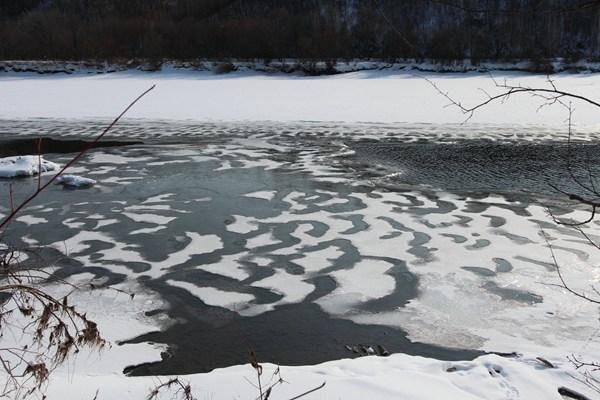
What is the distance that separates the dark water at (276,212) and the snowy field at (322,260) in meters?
0.04

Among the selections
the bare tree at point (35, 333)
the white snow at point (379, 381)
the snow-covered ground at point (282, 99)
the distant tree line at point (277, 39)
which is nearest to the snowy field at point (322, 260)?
the white snow at point (379, 381)

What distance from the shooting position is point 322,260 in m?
5.43

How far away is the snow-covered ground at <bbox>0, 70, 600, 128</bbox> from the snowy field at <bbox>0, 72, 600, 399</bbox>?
526cm

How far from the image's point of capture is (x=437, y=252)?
5.58m

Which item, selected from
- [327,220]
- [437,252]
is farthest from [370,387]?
[327,220]

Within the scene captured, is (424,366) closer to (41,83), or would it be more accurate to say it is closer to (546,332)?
(546,332)

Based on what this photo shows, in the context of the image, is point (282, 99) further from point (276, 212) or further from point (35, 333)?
point (35, 333)

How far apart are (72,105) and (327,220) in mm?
15495

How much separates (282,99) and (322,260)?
1569 centimetres

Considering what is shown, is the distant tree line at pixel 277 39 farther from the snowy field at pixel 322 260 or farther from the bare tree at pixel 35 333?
the bare tree at pixel 35 333

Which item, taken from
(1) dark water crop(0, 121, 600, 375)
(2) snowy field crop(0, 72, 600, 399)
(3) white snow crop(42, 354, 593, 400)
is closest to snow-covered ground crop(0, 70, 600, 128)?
(1) dark water crop(0, 121, 600, 375)

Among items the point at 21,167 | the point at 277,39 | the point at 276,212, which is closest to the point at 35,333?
the point at 276,212

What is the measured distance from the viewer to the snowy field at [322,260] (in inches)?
132

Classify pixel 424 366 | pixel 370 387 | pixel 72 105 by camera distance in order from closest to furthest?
pixel 370 387 → pixel 424 366 → pixel 72 105
